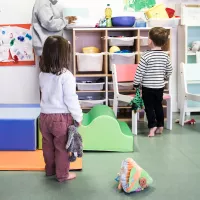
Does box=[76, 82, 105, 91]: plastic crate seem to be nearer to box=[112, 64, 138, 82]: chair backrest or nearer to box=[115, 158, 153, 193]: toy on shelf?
box=[112, 64, 138, 82]: chair backrest

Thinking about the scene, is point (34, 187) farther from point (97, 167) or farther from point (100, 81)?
point (100, 81)

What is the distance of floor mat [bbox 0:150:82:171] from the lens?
2527 mm

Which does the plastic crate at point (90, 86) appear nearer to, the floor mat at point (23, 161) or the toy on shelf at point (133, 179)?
the floor mat at point (23, 161)

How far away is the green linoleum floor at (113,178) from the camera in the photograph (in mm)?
2066

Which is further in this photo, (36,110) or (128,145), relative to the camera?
(36,110)

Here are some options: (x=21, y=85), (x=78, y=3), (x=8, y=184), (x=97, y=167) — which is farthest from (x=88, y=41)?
(x=8, y=184)

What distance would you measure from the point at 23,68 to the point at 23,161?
2.29 meters

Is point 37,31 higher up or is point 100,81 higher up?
point 37,31

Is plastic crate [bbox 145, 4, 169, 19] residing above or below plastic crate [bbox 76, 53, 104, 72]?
above

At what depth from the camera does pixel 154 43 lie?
3.55 m

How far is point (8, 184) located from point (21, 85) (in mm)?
2656

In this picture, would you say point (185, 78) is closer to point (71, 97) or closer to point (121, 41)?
point (121, 41)

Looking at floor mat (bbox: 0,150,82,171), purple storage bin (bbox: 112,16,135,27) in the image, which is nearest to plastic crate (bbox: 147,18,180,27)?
purple storage bin (bbox: 112,16,135,27)

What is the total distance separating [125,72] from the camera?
4.06 meters
